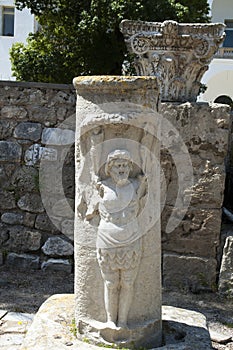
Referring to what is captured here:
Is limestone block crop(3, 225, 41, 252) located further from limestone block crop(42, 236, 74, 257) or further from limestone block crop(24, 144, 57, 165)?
limestone block crop(24, 144, 57, 165)

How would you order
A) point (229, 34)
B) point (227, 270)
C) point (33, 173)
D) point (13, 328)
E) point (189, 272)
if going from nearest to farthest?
1. point (13, 328)
2. point (227, 270)
3. point (189, 272)
4. point (33, 173)
5. point (229, 34)

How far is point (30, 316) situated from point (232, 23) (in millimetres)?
15572

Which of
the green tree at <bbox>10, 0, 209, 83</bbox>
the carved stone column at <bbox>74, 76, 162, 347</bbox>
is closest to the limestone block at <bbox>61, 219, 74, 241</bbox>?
the carved stone column at <bbox>74, 76, 162, 347</bbox>

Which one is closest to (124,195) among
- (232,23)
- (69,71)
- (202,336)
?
(202,336)

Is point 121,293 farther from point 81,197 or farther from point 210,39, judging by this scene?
point 210,39

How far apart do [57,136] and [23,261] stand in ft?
4.45

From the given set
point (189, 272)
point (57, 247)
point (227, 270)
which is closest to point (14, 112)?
point (57, 247)

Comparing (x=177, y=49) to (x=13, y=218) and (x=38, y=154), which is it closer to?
(x=38, y=154)

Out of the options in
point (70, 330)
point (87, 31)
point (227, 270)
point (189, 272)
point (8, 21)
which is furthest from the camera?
point (8, 21)

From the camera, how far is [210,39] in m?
5.32

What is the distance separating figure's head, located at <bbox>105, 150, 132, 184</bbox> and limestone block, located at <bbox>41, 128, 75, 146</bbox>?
9.27ft

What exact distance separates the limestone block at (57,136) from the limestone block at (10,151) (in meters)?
0.29

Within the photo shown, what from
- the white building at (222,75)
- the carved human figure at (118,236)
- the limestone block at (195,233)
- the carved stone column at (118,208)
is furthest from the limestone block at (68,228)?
the white building at (222,75)

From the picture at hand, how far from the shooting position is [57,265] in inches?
224
